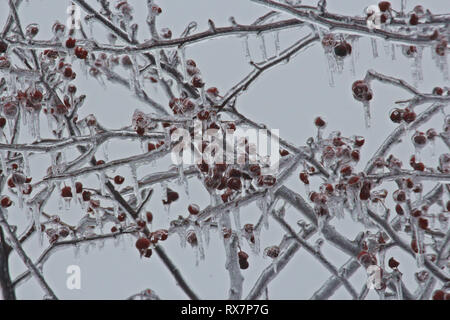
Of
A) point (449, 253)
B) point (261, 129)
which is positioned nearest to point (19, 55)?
point (261, 129)

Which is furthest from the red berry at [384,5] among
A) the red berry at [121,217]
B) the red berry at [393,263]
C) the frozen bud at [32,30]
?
the frozen bud at [32,30]

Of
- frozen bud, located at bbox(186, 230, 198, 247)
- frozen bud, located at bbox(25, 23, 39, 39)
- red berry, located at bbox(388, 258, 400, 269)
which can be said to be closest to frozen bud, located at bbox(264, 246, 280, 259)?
frozen bud, located at bbox(186, 230, 198, 247)

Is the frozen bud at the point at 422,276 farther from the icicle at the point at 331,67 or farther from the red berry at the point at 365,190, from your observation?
the icicle at the point at 331,67

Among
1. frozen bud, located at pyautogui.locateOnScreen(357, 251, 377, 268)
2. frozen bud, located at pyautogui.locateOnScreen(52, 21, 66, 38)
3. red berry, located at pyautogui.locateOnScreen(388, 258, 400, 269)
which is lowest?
red berry, located at pyautogui.locateOnScreen(388, 258, 400, 269)

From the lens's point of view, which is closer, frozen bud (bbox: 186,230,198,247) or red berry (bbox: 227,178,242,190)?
red berry (bbox: 227,178,242,190)

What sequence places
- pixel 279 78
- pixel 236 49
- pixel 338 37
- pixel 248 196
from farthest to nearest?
pixel 236 49 < pixel 279 78 < pixel 338 37 < pixel 248 196

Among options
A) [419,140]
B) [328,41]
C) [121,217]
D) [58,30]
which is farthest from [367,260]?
[58,30]

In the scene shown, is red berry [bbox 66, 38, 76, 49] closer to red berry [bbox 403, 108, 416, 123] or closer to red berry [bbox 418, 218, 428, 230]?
red berry [bbox 403, 108, 416, 123]

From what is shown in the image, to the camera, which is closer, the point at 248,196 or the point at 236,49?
the point at 248,196

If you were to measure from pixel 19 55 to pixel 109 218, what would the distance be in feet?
2.69

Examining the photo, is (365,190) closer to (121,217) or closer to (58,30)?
(121,217)

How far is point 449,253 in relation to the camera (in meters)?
1.98
